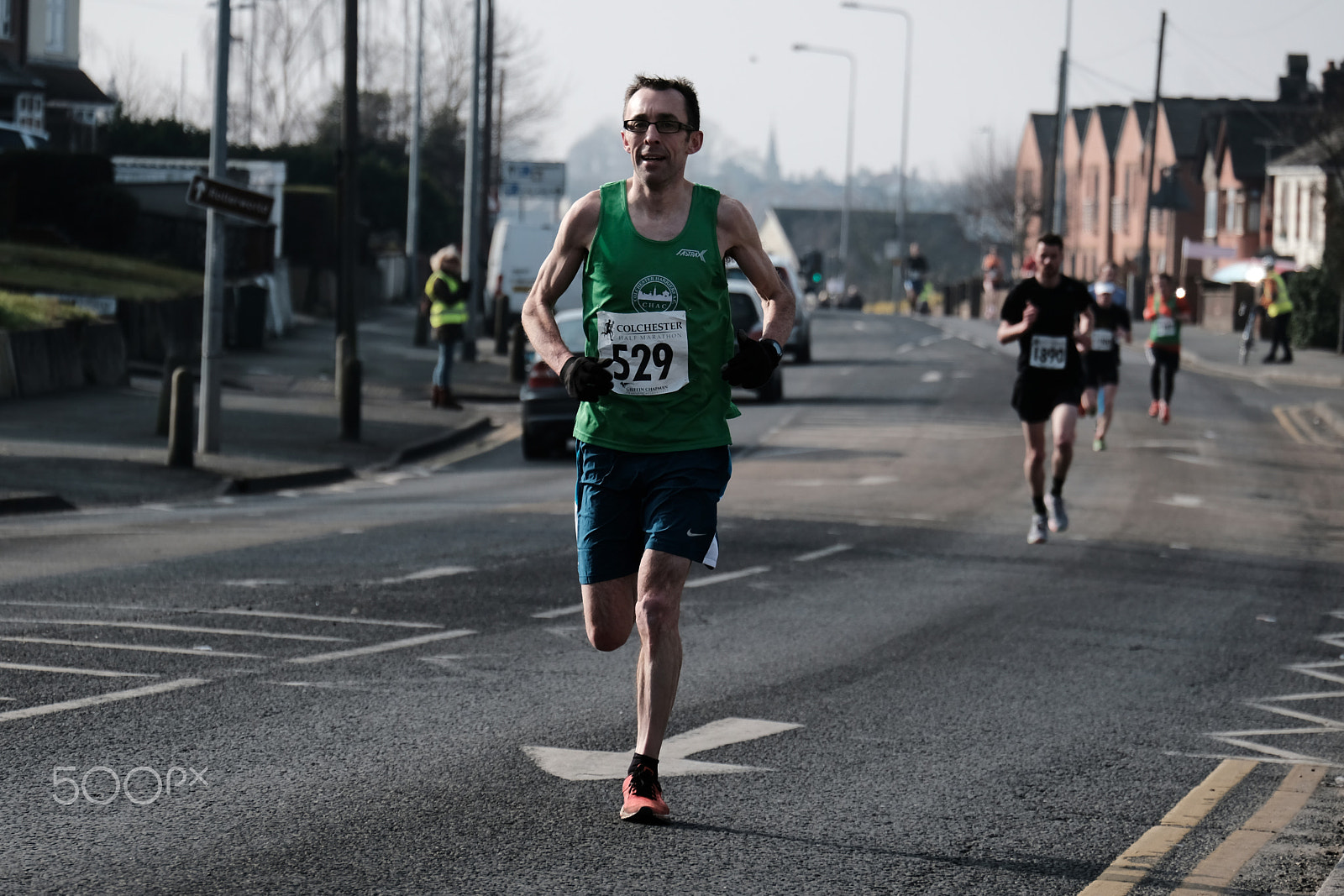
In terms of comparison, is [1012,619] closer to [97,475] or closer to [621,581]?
[621,581]

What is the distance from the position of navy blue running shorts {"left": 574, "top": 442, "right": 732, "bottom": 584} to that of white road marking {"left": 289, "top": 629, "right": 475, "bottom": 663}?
8.80 ft

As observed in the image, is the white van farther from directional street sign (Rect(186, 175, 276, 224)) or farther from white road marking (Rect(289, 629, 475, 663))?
white road marking (Rect(289, 629, 475, 663))

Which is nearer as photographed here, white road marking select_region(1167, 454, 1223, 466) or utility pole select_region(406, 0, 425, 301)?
white road marking select_region(1167, 454, 1223, 466)

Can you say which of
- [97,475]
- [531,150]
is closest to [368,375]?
Answer: [97,475]

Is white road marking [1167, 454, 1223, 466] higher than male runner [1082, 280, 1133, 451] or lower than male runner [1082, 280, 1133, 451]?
lower

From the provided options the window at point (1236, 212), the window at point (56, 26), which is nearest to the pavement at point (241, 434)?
the window at point (56, 26)

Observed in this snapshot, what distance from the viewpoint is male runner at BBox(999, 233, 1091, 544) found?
1263 centimetres

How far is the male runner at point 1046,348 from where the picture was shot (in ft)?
41.4

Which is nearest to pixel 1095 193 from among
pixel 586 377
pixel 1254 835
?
pixel 1254 835

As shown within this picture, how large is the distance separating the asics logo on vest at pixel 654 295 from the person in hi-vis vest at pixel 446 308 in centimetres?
1826

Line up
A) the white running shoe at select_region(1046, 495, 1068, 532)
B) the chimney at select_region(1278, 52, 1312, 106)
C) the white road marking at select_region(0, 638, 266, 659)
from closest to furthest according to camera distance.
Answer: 1. the white road marking at select_region(0, 638, 266, 659)
2. the white running shoe at select_region(1046, 495, 1068, 532)
3. the chimney at select_region(1278, 52, 1312, 106)

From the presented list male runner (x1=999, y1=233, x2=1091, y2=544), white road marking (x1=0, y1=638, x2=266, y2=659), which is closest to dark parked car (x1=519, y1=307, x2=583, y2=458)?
male runner (x1=999, y1=233, x2=1091, y2=544)

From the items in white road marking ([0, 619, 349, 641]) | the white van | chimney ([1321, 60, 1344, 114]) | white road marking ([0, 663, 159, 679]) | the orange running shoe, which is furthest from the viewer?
chimney ([1321, 60, 1344, 114])

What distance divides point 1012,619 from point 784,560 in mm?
2370
